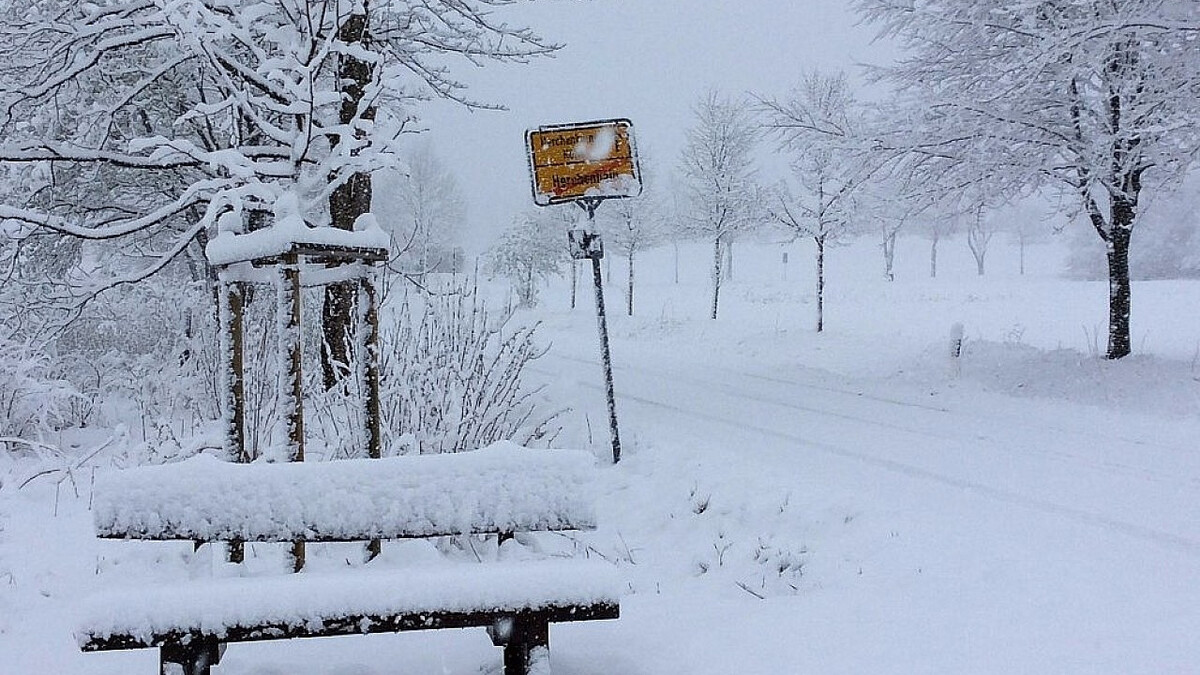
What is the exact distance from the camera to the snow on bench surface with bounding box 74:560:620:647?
2.74 metres

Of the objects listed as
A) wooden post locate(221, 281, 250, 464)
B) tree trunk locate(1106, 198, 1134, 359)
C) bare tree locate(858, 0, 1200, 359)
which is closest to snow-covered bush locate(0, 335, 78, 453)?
wooden post locate(221, 281, 250, 464)

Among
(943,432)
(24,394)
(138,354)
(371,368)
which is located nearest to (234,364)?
(371,368)

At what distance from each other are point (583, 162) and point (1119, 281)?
7.80 metres

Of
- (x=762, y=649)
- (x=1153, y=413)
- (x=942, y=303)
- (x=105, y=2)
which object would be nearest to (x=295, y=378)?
(x=762, y=649)

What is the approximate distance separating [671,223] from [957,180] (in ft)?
89.3

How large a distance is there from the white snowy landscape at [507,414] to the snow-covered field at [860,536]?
1.2 inches

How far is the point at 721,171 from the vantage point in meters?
25.4

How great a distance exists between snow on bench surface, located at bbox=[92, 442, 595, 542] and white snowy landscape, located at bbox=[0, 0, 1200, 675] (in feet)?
0.05

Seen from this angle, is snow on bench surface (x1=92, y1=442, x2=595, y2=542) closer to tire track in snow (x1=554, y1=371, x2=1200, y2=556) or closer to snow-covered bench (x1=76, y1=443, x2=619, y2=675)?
snow-covered bench (x1=76, y1=443, x2=619, y2=675)

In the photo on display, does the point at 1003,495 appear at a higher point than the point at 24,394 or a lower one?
lower

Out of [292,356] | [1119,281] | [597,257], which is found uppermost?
[597,257]

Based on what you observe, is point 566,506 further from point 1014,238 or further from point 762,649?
point 1014,238

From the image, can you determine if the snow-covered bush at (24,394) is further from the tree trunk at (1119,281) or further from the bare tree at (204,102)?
the tree trunk at (1119,281)

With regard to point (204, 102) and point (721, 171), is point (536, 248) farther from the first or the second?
point (204, 102)
